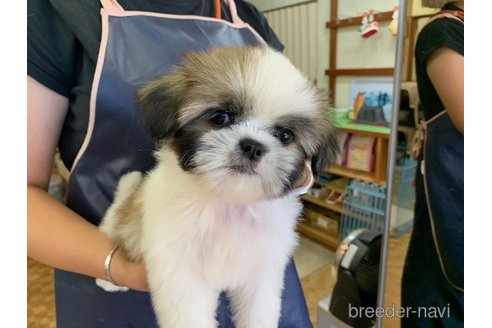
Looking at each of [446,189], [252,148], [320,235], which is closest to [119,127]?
[252,148]

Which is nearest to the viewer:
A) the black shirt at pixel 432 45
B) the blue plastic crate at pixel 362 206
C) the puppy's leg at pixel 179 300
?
the puppy's leg at pixel 179 300

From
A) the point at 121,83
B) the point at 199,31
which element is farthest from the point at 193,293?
the point at 199,31

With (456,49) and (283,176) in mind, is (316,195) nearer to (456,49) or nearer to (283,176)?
(456,49)

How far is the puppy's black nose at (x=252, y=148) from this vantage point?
70 centimetres

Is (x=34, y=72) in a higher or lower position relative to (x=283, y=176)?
higher

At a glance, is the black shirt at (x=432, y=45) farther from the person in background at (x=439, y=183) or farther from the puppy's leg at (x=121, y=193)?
the puppy's leg at (x=121, y=193)

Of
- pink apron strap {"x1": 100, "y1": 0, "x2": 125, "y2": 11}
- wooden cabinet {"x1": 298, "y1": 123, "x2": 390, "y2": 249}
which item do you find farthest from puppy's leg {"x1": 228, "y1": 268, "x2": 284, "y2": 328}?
wooden cabinet {"x1": 298, "y1": 123, "x2": 390, "y2": 249}

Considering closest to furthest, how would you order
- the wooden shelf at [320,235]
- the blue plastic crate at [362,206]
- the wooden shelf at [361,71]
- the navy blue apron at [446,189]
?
the navy blue apron at [446,189] < the wooden shelf at [361,71] < the blue plastic crate at [362,206] < the wooden shelf at [320,235]

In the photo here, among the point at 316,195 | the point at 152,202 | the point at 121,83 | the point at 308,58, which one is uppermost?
the point at 308,58

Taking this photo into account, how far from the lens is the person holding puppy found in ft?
2.92

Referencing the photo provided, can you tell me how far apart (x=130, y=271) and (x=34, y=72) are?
0.50m

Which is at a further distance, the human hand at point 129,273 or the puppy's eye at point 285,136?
the human hand at point 129,273

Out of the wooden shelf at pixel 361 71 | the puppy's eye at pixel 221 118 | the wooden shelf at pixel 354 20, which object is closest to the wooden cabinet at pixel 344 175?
the wooden shelf at pixel 361 71

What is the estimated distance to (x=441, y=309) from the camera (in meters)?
1.75
